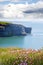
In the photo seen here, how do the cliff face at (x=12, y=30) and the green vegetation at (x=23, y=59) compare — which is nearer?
the green vegetation at (x=23, y=59)

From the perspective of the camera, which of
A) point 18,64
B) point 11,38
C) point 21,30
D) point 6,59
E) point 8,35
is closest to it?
point 18,64

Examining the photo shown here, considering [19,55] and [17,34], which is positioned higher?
[19,55]

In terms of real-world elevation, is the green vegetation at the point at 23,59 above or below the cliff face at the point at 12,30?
above

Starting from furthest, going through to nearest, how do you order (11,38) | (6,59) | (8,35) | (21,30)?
(11,38) → (8,35) → (21,30) → (6,59)

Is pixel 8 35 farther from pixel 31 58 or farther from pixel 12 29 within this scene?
pixel 31 58

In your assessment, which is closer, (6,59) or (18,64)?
(18,64)

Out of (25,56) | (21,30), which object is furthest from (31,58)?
(21,30)

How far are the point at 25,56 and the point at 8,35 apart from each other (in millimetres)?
92680

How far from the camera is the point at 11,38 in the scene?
108 m

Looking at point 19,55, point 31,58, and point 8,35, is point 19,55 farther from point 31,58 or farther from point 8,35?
point 8,35

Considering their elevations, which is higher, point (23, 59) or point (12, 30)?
point (23, 59)

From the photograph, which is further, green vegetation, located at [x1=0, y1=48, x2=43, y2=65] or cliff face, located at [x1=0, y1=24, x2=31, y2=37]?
cliff face, located at [x1=0, y1=24, x2=31, y2=37]

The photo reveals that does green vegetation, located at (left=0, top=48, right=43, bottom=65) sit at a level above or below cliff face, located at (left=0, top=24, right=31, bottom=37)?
above

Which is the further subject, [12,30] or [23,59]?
[12,30]
